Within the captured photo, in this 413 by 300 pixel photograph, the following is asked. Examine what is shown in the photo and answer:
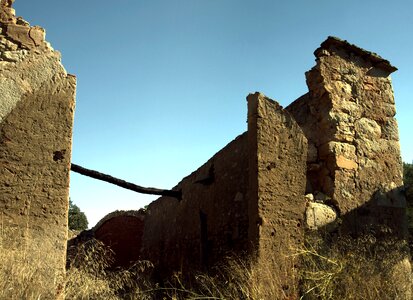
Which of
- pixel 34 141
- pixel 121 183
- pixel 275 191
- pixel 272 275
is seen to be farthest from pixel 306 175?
pixel 34 141

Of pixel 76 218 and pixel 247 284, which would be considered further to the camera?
pixel 76 218

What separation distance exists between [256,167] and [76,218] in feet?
74.3

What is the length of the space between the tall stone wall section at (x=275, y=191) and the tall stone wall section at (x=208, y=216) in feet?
1.37

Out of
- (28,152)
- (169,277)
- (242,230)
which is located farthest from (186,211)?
(28,152)

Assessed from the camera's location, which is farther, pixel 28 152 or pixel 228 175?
pixel 228 175

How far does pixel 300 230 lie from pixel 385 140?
270 cm

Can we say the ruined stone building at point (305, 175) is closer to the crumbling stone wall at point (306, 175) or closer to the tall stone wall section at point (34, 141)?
the crumbling stone wall at point (306, 175)

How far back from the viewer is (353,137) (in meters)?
7.21

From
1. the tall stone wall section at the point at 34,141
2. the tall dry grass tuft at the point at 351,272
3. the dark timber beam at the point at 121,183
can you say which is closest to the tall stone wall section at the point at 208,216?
the dark timber beam at the point at 121,183

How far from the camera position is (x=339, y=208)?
671 cm

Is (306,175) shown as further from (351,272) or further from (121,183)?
(121,183)

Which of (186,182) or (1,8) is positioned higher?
(1,8)

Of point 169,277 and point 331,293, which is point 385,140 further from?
point 169,277

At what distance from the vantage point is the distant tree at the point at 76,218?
85.7 ft
